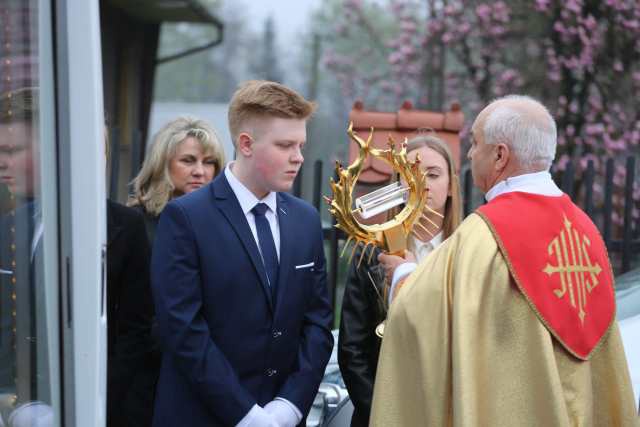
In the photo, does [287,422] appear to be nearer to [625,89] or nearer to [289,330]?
[289,330]

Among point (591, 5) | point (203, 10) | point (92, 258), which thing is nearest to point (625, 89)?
point (591, 5)

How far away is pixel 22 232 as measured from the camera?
7.38 ft

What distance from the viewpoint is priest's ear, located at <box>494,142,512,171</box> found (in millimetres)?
2684

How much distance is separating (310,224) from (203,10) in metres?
10.9

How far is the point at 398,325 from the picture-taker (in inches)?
104

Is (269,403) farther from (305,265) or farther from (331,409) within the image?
(331,409)

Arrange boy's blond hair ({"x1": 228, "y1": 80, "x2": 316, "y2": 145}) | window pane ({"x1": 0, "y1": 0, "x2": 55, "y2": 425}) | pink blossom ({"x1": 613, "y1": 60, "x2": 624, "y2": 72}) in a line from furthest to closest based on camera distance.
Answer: pink blossom ({"x1": 613, "y1": 60, "x2": 624, "y2": 72}), boy's blond hair ({"x1": 228, "y1": 80, "x2": 316, "y2": 145}), window pane ({"x1": 0, "y1": 0, "x2": 55, "y2": 425})

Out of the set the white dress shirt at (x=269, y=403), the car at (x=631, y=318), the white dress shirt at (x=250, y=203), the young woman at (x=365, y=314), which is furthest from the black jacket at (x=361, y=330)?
the car at (x=631, y=318)

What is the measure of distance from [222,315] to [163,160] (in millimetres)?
1186

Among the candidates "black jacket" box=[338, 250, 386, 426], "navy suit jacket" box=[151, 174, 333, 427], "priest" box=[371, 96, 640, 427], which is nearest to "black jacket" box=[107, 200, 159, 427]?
"navy suit jacket" box=[151, 174, 333, 427]

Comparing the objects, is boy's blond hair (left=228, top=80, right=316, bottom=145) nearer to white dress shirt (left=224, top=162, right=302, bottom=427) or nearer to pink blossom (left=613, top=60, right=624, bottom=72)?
white dress shirt (left=224, top=162, right=302, bottom=427)

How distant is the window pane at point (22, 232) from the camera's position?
7.19 ft

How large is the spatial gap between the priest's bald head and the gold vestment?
0.55 ft

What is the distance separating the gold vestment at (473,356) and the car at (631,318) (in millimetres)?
472
